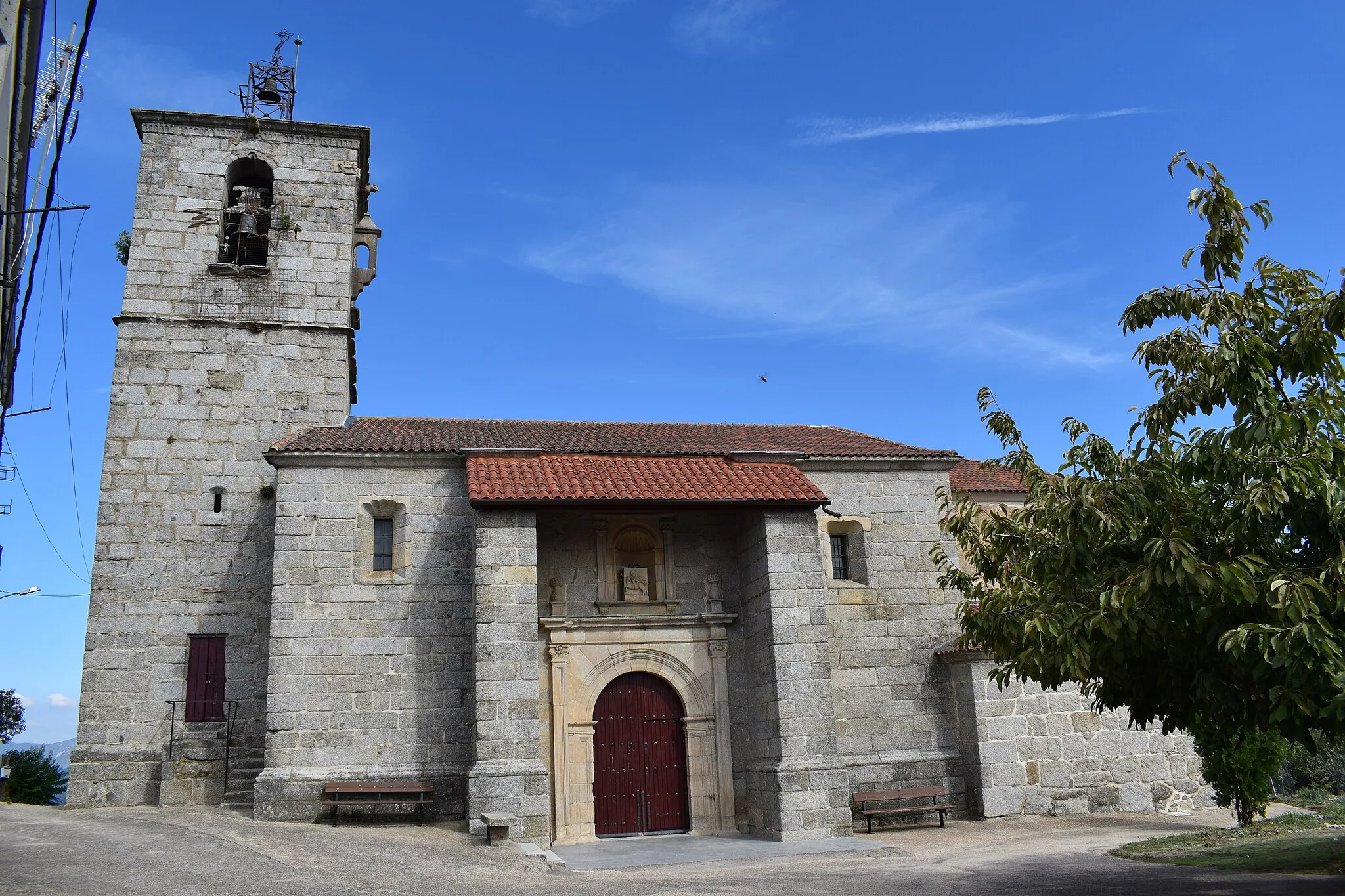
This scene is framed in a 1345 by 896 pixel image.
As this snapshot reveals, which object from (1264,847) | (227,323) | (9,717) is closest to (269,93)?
(227,323)

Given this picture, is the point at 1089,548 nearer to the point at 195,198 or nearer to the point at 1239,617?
the point at 1239,617

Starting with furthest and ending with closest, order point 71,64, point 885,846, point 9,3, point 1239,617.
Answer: point 885,846 < point 71,64 < point 9,3 < point 1239,617

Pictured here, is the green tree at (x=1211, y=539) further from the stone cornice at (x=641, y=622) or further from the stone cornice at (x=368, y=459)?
the stone cornice at (x=368, y=459)

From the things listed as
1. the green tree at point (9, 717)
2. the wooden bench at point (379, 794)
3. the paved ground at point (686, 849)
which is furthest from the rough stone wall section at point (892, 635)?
the green tree at point (9, 717)

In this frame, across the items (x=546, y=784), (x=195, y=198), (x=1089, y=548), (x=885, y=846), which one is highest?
(x=195, y=198)

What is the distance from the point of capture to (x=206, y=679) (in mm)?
15578

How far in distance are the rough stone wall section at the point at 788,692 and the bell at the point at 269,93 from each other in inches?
515

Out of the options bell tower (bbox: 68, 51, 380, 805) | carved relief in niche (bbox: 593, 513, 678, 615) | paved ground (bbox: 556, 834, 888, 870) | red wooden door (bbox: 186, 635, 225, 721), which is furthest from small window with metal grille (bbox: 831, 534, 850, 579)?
red wooden door (bbox: 186, 635, 225, 721)

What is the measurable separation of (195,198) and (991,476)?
1564cm

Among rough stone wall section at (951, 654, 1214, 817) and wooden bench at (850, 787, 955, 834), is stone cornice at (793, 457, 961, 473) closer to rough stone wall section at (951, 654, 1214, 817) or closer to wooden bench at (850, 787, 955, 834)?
rough stone wall section at (951, 654, 1214, 817)

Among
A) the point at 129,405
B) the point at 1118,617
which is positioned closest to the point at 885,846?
the point at 1118,617

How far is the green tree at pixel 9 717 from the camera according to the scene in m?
47.8

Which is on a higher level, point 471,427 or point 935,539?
point 471,427

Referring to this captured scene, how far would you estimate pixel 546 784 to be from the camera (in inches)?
515
